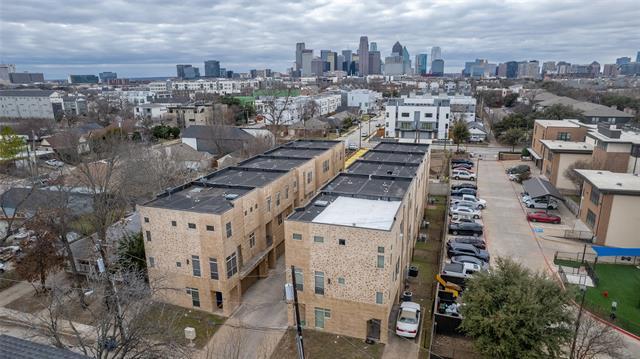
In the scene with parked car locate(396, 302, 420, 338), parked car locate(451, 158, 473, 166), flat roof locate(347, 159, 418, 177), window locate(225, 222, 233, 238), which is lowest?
parked car locate(396, 302, 420, 338)

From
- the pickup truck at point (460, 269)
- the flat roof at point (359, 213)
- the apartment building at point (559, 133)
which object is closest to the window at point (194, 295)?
the flat roof at point (359, 213)

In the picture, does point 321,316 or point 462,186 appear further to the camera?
point 462,186

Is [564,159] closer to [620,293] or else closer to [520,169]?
[520,169]

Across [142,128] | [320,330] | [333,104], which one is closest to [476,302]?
[320,330]

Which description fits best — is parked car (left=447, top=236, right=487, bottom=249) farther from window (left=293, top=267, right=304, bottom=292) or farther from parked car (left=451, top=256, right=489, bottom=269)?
window (left=293, top=267, right=304, bottom=292)

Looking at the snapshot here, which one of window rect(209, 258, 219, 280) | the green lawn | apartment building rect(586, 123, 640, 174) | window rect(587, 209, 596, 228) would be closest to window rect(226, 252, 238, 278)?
window rect(209, 258, 219, 280)

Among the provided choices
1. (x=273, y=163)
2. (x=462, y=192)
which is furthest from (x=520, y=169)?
(x=273, y=163)
